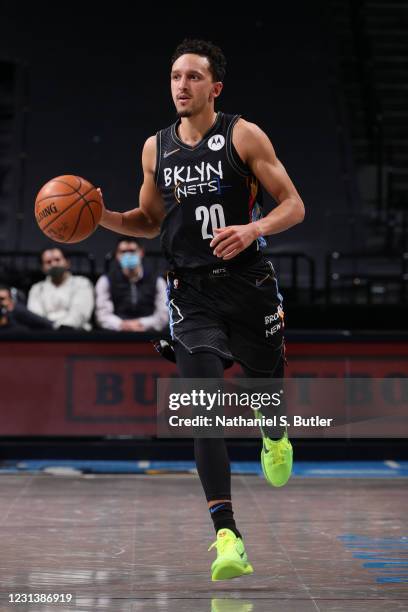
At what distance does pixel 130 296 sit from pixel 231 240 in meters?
5.35

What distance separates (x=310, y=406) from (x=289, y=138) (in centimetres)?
844

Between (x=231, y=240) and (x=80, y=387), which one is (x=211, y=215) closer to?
(x=231, y=240)

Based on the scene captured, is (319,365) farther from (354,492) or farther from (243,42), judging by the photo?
(243,42)

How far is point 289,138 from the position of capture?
16.8 m

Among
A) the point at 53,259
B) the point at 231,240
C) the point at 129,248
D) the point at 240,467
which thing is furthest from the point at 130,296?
the point at 231,240

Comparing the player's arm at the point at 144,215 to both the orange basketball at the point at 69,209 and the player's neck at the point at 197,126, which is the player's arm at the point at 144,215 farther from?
the player's neck at the point at 197,126

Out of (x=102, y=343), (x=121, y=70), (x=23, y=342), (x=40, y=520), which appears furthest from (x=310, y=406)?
(x=121, y=70)

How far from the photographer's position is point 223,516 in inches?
180

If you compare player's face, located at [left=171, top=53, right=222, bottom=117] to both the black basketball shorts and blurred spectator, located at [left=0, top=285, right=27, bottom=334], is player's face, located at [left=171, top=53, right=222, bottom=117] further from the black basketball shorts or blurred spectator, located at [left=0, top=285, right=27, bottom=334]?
blurred spectator, located at [left=0, top=285, right=27, bottom=334]

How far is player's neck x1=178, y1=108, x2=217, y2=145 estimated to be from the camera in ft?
16.3

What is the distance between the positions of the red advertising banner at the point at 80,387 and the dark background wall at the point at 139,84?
22.5 feet

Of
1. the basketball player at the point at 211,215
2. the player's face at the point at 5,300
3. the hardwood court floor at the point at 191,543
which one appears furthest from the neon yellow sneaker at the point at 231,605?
the player's face at the point at 5,300

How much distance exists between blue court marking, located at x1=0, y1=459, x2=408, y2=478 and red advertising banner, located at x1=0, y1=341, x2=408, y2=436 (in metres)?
0.24

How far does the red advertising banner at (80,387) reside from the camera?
29.7 feet
